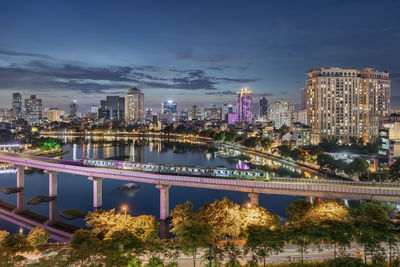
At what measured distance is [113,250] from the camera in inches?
706

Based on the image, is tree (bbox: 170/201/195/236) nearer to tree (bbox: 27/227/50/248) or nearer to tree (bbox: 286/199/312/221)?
tree (bbox: 286/199/312/221)

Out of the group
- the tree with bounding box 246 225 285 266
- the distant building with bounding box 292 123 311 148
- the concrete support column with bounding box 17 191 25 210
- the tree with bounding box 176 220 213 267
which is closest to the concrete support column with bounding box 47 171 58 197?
the concrete support column with bounding box 17 191 25 210

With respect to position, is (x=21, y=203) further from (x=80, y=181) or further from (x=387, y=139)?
(x=387, y=139)

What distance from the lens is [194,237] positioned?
1952cm

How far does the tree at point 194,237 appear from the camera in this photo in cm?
1875

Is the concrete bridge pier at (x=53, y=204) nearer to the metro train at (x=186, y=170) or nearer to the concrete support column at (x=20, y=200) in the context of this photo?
the concrete support column at (x=20, y=200)

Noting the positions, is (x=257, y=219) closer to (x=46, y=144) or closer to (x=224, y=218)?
(x=224, y=218)

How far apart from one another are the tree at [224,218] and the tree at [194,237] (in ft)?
11.6

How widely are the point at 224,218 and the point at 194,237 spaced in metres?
6.24

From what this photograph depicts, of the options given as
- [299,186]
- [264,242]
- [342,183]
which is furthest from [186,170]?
[264,242]

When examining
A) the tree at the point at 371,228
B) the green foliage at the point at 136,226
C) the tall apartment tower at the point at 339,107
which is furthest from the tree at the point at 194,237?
the tall apartment tower at the point at 339,107

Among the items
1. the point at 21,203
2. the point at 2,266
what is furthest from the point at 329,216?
the point at 21,203

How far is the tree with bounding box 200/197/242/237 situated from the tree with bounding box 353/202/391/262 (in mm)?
9340

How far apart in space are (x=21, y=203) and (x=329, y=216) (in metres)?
41.5
